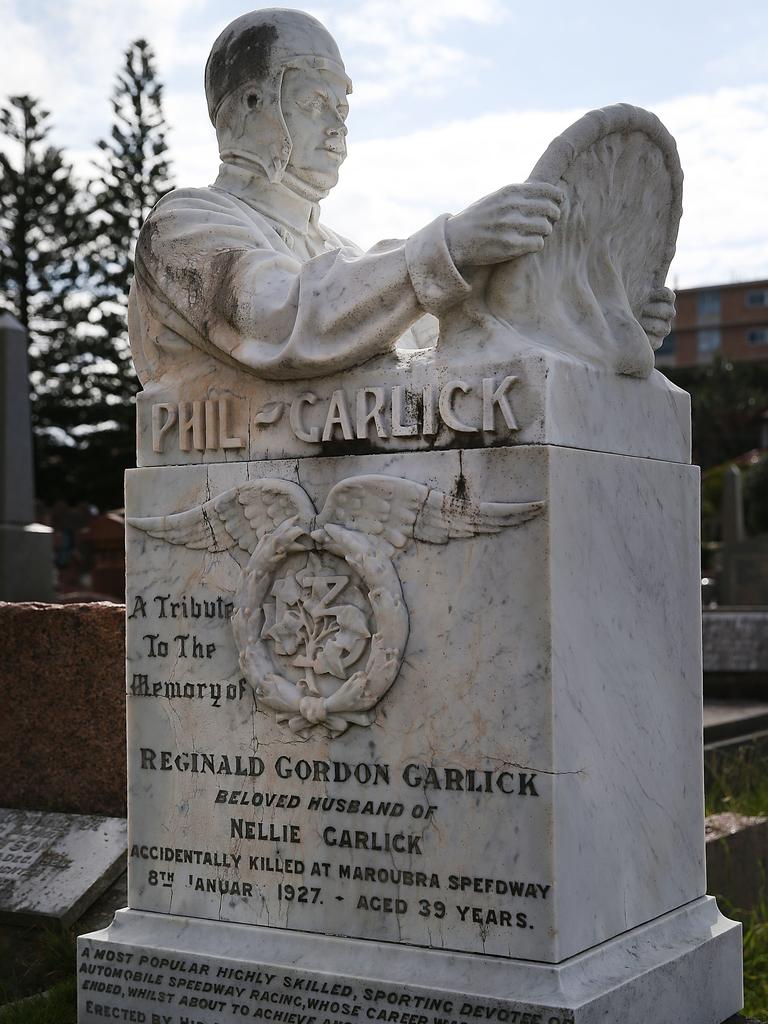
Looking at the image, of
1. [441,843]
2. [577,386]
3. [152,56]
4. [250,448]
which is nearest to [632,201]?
[577,386]

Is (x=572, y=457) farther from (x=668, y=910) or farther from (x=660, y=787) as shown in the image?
(x=668, y=910)

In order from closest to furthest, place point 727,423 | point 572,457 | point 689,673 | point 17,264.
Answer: point 572,457
point 689,673
point 17,264
point 727,423

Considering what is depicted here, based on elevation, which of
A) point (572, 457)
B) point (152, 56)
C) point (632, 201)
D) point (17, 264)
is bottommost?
point (572, 457)

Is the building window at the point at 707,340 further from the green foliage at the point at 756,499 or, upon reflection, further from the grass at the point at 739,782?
the grass at the point at 739,782

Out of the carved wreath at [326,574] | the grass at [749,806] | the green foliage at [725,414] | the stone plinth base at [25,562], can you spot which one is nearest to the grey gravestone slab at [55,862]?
the carved wreath at [326,574]

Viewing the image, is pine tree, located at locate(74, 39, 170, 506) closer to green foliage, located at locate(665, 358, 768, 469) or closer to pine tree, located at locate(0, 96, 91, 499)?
pine tree, located at locate(0, 96, 91, 499)

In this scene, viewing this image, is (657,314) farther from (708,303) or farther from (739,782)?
(708,303)

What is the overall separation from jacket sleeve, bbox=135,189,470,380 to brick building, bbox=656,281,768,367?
59.7 m

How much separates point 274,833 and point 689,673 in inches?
48.3

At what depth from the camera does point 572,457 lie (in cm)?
326

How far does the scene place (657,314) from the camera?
388cm

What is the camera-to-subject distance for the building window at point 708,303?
62.1 metres

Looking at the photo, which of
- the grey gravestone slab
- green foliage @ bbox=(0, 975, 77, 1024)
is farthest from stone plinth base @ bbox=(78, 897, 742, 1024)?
the grey gravestone slab

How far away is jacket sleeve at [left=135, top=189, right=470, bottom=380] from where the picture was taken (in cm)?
334
